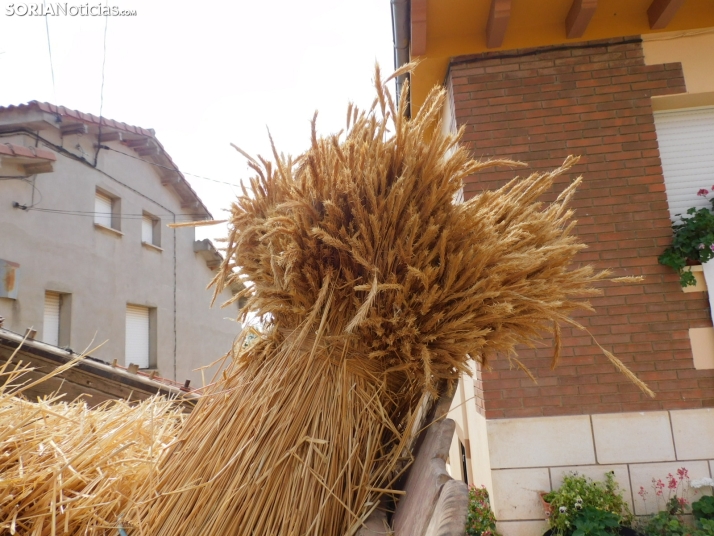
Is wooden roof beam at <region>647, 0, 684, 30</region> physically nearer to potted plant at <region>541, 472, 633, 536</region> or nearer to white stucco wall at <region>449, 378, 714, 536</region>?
white stucco wall at <region>449, 378, 714, 536</region>

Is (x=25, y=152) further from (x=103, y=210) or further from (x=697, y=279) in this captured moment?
(x=697, y=279)

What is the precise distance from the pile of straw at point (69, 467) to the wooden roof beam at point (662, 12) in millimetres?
4156

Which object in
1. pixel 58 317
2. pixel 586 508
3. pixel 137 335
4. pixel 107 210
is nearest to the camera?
pixel 586 508

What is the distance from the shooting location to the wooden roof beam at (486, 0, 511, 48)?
3424 mm

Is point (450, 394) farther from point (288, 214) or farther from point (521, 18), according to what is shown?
point (521, 18)

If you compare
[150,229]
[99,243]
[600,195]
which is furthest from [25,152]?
[600,195]

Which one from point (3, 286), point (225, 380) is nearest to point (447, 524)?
point (225, 380)

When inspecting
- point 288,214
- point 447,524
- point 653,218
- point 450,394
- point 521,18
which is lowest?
point 447,524

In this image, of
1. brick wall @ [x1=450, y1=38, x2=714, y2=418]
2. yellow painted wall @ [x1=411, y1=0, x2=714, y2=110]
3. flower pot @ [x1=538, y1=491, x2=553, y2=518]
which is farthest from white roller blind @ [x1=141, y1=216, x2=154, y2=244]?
flower pot @ [x1=538, y1=491, x2=553, y2=518]

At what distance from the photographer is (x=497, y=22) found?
3.52 m

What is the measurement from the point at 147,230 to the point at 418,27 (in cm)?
1058

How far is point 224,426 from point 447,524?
571 mm

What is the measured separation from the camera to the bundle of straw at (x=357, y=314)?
90 centimetres

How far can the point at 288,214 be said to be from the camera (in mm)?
970
